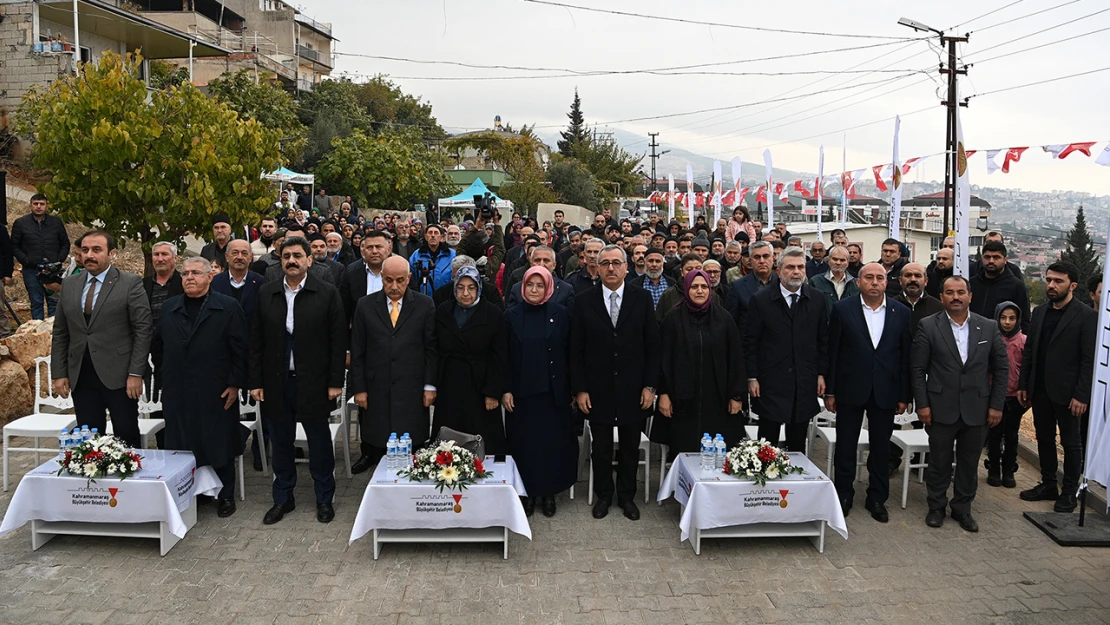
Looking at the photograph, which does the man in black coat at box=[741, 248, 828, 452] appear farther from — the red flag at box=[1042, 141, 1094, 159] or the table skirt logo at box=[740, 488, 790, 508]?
the red flag at box=[1042, 141, 1094, 159]

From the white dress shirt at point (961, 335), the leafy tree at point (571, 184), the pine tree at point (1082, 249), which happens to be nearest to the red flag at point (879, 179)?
the pine tree at point (1082, 249)

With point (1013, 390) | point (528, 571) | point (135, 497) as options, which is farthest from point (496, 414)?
point (1013, 390)

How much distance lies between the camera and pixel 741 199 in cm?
2744

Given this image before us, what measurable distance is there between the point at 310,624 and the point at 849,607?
10.1 ft

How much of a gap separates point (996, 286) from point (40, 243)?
10.5 m

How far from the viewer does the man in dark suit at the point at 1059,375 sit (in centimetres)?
593

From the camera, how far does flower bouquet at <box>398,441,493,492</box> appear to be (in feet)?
16.6

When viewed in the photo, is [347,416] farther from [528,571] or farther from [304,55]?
[304,55]

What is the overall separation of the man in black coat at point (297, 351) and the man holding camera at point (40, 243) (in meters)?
5.63

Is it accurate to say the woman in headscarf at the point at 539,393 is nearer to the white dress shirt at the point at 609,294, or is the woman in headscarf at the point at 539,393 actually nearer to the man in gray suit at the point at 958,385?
the white dress shirt at the point at 609,294

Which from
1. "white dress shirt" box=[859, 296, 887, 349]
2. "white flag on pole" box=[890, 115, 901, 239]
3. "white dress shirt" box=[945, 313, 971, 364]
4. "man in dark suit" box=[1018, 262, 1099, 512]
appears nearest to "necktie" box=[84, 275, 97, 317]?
"white dress shirt" box=[859, 296, 887, 349]

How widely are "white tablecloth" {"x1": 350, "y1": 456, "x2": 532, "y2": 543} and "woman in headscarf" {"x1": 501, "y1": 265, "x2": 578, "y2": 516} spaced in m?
0.71

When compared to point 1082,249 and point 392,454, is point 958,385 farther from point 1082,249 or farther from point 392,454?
point 1082,249

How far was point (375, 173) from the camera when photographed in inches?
1151
